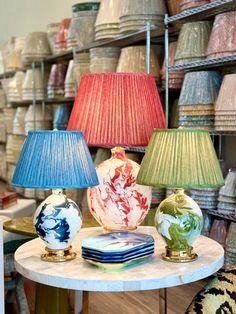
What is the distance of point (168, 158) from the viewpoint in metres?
1.47

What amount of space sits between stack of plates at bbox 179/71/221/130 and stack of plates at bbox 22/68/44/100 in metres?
2.57

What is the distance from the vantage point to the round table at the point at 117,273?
1394mm

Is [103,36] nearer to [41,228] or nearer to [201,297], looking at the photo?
[41,228]

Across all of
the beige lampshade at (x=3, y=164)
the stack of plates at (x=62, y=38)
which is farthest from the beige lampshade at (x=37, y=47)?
the beige lampshade at (x=3, y=164)

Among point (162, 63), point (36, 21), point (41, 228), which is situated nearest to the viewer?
point (41, 228)

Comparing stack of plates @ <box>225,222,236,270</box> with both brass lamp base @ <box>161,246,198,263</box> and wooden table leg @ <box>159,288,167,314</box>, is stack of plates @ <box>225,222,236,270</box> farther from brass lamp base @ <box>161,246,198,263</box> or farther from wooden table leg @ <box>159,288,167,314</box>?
brass lamp base @ <box>161,246,198,263</box>

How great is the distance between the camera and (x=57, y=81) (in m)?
4.75

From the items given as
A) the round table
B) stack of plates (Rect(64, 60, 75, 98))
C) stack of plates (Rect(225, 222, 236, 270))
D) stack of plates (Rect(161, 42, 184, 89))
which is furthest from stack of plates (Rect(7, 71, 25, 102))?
the round table

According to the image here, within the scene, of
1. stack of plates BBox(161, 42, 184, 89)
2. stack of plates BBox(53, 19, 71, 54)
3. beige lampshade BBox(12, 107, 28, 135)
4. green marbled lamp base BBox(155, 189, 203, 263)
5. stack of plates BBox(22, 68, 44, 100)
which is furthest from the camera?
beige lampshade BBox(12, 107, 28, 135)

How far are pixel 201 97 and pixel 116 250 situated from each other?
62.2 inches

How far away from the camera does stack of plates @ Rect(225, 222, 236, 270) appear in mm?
2678

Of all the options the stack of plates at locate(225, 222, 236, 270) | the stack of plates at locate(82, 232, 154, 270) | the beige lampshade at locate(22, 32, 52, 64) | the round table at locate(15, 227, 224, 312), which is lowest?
the stack of plates at locate(225, 222, 236, 270)

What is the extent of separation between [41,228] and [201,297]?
53 centimetres

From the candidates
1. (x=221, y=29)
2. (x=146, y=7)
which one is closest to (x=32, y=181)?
(x=221, y=29)
